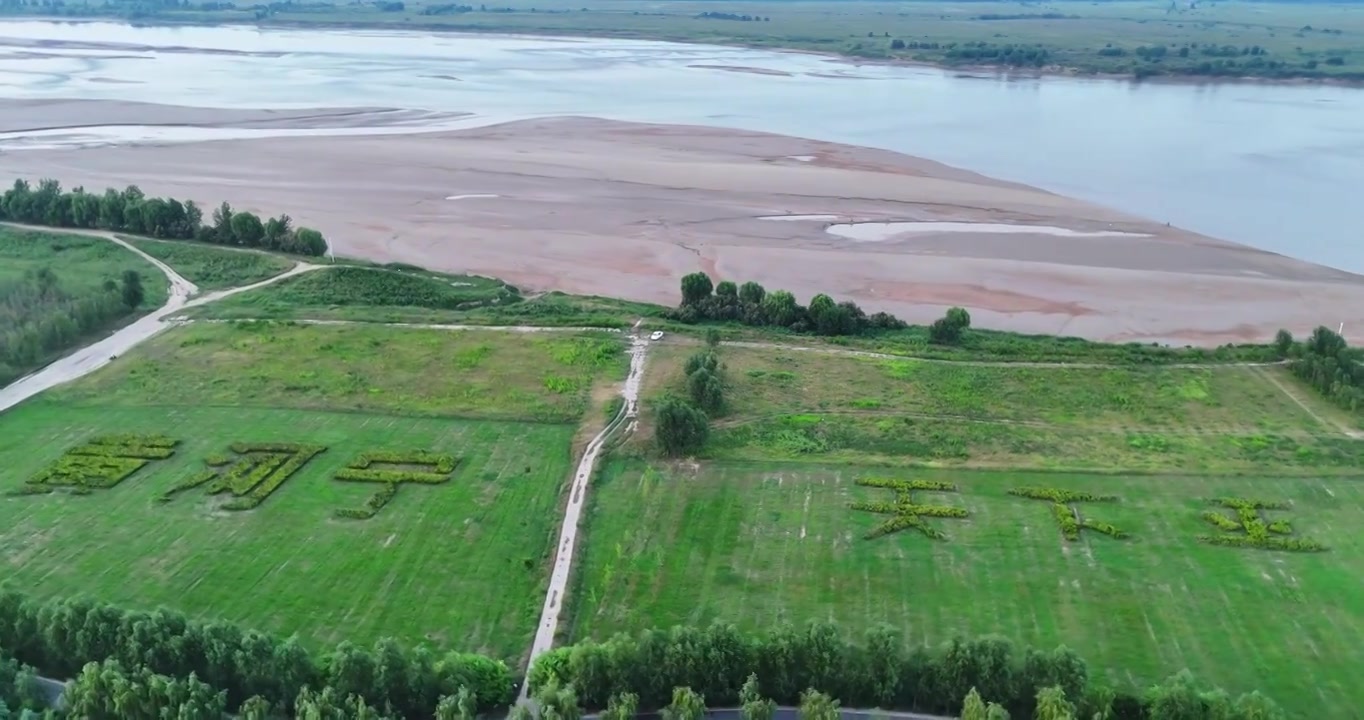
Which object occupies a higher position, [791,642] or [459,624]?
[791,642]

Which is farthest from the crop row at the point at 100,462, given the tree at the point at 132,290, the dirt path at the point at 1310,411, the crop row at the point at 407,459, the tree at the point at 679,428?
the dirt path at the point at 1310,411

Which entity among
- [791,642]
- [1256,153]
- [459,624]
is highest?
[1256,153]

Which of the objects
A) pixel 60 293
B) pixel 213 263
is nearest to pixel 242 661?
pixel 60 293

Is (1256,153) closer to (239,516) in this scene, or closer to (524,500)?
(524,500)

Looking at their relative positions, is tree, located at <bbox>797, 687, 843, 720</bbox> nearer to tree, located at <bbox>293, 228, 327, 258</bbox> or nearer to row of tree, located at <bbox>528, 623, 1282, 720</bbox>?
row of tree, located at <bbox>528, 623, 1282, 720</bbox>

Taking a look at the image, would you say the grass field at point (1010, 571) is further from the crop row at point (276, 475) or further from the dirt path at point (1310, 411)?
the crop row at point (276, 475)

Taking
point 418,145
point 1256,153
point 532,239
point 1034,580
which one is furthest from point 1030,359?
point 418,145

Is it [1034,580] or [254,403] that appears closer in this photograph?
[1034,580]

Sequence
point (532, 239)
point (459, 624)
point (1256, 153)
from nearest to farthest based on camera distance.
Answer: point (459, 624) < point (532, 239) < point (1256, 153)
